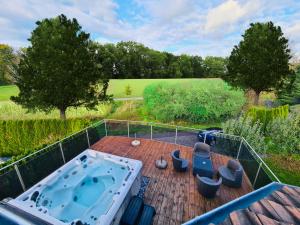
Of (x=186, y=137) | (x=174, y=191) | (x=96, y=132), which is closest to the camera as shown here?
(x=174, y=191)

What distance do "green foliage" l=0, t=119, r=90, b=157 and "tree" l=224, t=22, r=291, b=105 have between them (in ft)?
44.3

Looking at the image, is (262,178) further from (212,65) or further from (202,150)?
(212,65)

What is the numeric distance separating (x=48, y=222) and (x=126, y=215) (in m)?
1.85

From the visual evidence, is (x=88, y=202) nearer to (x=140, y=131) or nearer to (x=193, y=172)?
(x=193, y=172)

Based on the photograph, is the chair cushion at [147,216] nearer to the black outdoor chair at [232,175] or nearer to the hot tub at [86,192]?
the hot tub at [86,192]

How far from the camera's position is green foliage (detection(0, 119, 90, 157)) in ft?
39.4

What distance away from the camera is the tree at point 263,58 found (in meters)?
14.1

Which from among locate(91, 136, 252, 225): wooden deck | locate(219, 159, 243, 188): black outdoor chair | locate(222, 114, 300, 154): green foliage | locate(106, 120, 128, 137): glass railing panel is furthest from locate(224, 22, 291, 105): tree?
locate(106, 120, 128, 137): glass railing panel

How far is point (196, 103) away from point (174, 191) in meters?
11.7

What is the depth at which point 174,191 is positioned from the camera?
5988 millimetres

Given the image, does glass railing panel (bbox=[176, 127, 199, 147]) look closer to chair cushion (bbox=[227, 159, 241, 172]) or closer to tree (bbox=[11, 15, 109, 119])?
chair cushion (bbox=[227, 159, 241, 172])

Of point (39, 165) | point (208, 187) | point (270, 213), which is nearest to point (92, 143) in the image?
point (39, 165)

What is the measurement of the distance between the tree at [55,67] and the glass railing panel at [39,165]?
572 centimetres

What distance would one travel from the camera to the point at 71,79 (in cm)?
1130
